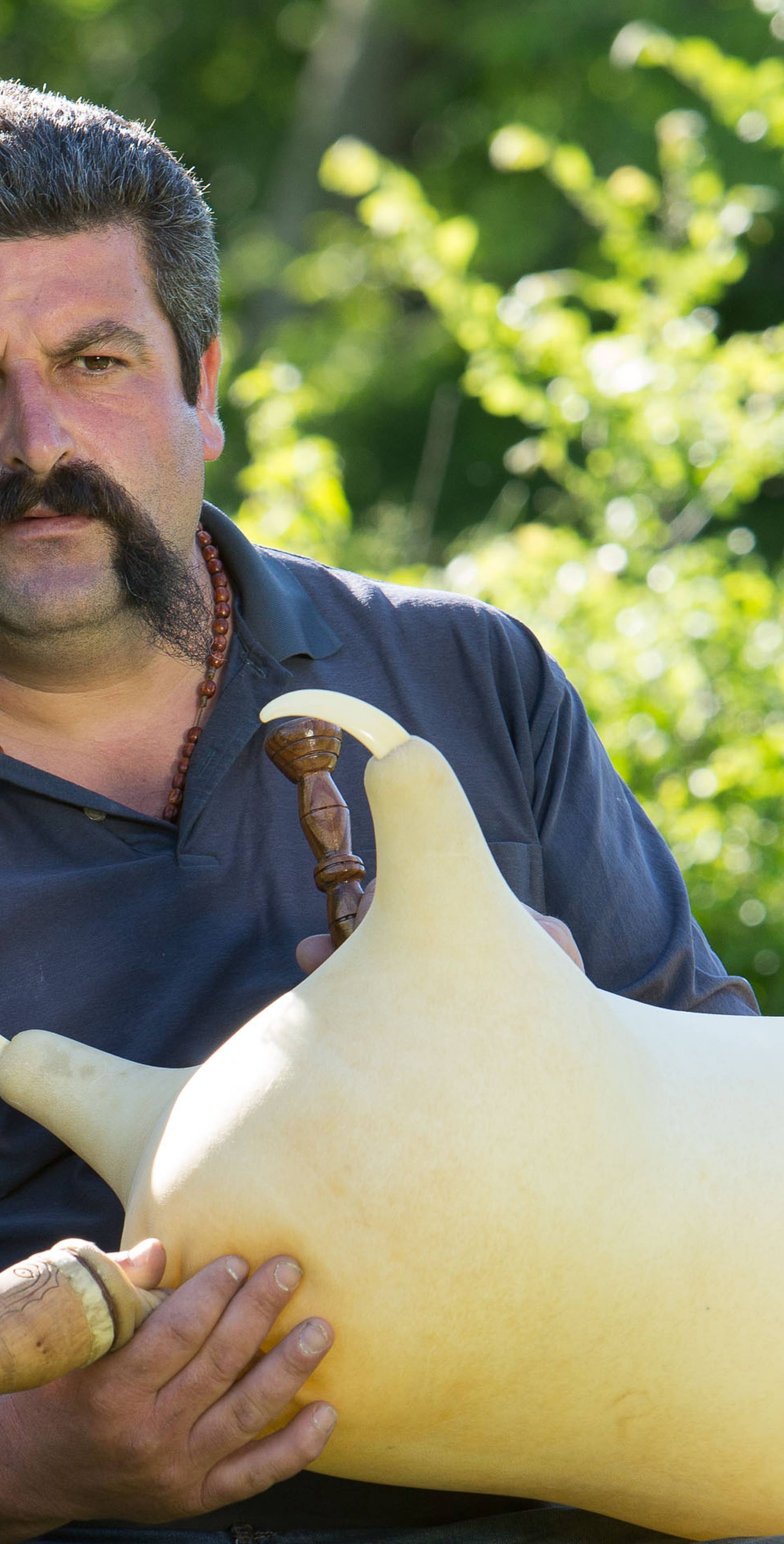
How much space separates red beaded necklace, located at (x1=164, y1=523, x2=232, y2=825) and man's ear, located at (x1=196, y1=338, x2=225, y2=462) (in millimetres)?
97

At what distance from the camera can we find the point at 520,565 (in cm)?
329

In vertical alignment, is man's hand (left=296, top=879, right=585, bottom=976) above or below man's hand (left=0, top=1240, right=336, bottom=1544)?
above

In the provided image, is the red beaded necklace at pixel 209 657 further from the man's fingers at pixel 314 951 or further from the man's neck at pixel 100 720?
the man's fingers at pixel 314 951

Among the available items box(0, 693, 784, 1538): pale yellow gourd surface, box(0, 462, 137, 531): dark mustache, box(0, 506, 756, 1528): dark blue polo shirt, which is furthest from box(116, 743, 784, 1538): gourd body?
box(0, 462, 137, 531): dark mustache

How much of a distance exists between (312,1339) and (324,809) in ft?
1.46

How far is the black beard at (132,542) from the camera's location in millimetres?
1621

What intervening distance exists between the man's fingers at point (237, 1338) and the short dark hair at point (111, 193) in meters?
1.10

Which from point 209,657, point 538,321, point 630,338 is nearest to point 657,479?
point 630,338

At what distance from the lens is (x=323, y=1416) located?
1.13m

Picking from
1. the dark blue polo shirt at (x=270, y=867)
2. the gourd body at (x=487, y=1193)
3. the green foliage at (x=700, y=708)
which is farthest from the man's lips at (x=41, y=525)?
the green foliage at (x=700, y=708)

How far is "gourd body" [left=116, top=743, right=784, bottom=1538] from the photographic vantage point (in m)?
1.07

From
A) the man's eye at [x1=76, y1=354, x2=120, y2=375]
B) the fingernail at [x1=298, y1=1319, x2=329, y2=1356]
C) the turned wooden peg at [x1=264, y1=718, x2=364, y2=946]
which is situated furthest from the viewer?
the man's eye at [x1=76, y1=354, x2=120, y2=375]

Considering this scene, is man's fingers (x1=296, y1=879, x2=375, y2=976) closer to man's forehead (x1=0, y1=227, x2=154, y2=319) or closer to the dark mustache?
the dark mustache

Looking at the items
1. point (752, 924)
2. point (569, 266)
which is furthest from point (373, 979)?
point (569, 266)
